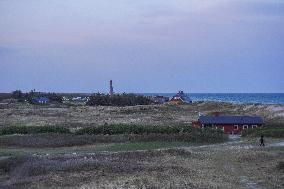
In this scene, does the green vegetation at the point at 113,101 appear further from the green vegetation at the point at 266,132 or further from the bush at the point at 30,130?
the bush at the point at 30,130

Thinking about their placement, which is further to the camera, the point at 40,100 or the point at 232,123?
the point at 40,100

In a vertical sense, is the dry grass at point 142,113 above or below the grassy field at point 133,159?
above

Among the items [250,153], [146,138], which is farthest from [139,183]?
[146,138]

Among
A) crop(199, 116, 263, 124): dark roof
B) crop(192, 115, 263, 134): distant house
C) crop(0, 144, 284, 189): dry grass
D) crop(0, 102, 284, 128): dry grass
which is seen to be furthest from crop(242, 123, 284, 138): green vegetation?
crop(0, 102, 284, 128): dry grass

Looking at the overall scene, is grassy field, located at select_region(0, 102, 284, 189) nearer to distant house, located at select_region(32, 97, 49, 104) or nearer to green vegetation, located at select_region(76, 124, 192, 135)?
green vegetation, located at select_region(76, 124, 192, 135)

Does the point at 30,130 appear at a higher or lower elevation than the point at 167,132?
higher

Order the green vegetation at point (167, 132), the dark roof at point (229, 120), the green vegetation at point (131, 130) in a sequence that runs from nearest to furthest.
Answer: the green vegetation at point (167, 132) < the green vegetation at point (131, 130) < the dark roof at point (229, 120)

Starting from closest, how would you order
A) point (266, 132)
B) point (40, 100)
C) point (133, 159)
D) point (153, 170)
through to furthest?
point (153, 170), point (133, 159), point (266, 132), point (40, 100)

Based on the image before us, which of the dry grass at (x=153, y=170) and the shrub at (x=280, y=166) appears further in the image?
the shrub at (x=280, y=166)

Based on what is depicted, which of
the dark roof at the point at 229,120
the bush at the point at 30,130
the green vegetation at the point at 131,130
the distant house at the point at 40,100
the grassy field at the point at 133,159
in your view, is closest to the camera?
the grassy field at the point at 133,159

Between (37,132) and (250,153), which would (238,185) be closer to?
(250,153)

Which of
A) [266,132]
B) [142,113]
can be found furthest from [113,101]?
[266,132]

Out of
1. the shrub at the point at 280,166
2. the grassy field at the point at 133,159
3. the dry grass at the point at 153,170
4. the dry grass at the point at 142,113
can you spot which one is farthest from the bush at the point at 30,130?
the shrub at the point at 280,166

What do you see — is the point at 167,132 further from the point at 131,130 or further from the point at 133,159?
the point at 133,159
